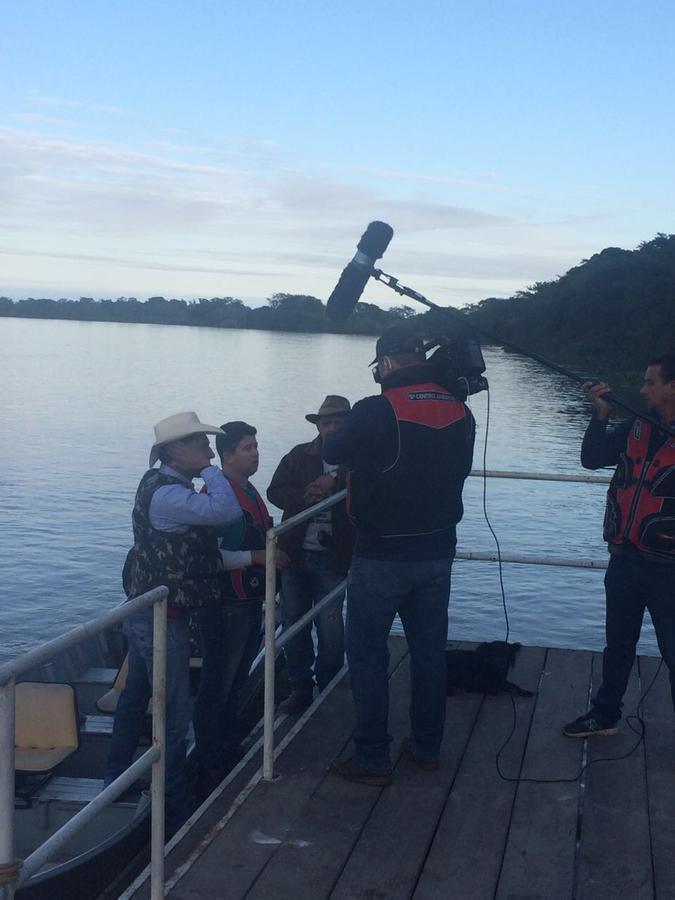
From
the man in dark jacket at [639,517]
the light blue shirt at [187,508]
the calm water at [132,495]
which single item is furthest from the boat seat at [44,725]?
the calm water at [132,495]

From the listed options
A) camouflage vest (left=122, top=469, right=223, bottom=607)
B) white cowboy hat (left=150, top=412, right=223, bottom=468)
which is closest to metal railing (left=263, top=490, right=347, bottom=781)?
camouflage vest (left=122, top=469, right=223, bottom=607)

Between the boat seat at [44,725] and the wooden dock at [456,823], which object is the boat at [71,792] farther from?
the wooden dock at [456,823]

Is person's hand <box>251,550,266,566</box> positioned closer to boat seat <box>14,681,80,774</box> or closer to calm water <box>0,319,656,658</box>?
boat seat <box>14,681,80,774</box>

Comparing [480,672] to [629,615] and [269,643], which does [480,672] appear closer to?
[629,615]

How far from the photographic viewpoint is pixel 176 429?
14.3ft

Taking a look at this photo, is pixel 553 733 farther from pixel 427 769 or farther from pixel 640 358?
pixel 640 358

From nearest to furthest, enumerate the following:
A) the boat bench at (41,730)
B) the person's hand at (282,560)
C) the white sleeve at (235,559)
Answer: the white sleeve at (235,559), the person's hand at (282,560), the boat bench at (41,730)

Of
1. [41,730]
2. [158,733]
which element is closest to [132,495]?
[41,730]

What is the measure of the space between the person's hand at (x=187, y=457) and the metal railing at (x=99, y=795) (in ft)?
4.54

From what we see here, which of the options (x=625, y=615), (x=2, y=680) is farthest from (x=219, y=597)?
(x=2, y=680)

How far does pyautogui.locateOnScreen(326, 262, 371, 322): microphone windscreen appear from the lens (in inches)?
158

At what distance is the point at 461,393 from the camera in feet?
13.4

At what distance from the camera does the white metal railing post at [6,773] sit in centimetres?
217

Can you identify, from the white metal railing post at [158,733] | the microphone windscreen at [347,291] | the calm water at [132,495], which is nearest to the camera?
the white metal railing post at [158,733]
